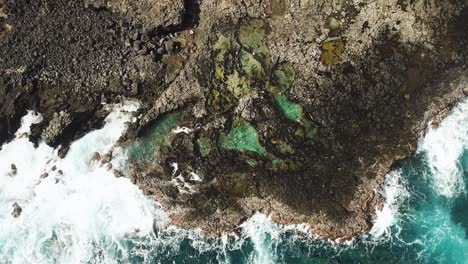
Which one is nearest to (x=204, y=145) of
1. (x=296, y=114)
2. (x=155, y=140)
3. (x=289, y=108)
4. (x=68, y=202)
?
(x=155, y=140)

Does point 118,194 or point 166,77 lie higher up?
point 166,77

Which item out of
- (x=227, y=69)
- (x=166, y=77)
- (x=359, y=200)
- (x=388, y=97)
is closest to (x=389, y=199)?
(x=359, y=200)

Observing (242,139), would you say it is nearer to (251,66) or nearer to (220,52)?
(251,66)

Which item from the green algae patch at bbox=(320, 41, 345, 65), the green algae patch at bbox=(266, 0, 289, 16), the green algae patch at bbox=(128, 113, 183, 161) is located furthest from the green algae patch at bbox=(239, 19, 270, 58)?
the green algae patch at bbox=(128, 113, 183, 161)

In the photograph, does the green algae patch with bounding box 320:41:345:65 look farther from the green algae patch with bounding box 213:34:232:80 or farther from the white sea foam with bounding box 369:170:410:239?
the white sea foam with bounding box 369:170:410:239

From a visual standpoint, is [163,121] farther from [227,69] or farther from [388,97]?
[388,97]

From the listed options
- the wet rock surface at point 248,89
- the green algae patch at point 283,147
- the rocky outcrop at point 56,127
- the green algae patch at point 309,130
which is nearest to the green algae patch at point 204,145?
the wet rock surface at point 248,89
